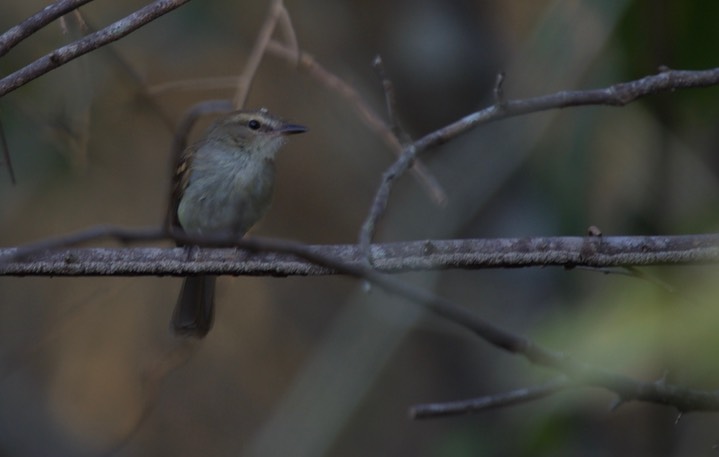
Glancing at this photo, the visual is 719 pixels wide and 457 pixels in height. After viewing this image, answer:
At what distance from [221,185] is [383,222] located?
4.75ft

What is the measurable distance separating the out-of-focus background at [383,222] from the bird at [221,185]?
0.95ft

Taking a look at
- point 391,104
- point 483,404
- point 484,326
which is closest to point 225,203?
point 391,104

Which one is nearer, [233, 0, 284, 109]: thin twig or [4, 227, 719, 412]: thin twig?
[4, 227, 719, 412]: thin twig

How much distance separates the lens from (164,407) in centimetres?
830

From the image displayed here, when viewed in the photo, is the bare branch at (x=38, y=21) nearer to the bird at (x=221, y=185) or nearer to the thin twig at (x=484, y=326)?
the thin twig at (x=484, y=326)

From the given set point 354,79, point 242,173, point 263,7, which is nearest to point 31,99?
point 242,173

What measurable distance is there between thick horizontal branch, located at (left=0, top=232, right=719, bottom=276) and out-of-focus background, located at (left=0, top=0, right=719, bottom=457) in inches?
6.6

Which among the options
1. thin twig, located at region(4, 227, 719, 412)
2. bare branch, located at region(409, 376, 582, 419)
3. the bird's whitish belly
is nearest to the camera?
thin twig, located at region(4, 227, 719, 412)

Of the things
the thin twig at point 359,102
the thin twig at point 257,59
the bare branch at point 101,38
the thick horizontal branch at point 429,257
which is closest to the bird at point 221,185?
the thin twig at point 257,59

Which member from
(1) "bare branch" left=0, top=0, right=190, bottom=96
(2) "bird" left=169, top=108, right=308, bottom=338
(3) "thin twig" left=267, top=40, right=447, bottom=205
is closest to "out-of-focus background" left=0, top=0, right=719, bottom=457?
(2) "bird" left=169, top=108, right=308, bottom=338

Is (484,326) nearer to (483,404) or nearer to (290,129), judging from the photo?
(483,404)

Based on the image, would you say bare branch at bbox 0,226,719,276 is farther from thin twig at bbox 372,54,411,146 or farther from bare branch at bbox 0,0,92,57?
bare branch at bbox 0,0,92,57

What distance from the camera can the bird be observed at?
493 cm

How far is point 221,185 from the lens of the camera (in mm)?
4953
